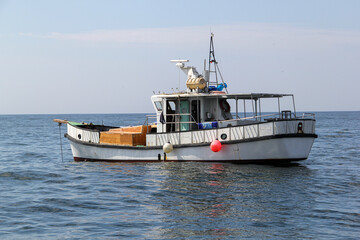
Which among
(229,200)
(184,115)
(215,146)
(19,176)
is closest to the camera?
(229,200)

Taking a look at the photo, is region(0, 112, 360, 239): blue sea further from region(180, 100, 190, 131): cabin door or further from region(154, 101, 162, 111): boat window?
Result: region(154, 101, 162, 111): boat window

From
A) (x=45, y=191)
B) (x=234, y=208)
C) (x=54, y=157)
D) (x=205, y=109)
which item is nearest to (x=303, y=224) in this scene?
(x=234, y=208)

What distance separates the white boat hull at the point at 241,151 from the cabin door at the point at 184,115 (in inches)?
55.1

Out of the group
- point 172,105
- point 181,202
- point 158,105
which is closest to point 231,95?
point 172,105

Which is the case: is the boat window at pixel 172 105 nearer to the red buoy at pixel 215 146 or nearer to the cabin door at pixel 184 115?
the cabin door at pixel 184 115

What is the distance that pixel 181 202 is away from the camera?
1462 centimetres

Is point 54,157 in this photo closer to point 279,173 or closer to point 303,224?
point 279,173

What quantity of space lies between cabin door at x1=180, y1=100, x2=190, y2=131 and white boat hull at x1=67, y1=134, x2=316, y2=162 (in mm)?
1399

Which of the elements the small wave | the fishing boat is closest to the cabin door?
the fishing boat

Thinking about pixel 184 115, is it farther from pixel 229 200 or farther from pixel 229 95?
pixel 229 200

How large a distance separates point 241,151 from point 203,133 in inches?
75.6

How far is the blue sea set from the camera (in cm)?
1170

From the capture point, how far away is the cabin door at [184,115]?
74.3 ft

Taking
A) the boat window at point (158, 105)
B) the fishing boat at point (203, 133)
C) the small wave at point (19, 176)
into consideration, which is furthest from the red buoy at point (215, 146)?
the small wave at point (19, 176)
